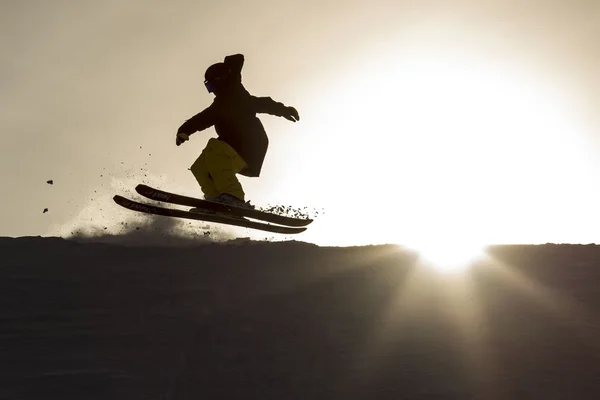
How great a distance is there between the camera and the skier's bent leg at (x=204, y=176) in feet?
37.6

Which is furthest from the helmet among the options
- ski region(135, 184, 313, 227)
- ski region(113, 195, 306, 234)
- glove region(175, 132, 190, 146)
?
ski region(113, 195, 306, 234)

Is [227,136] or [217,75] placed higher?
[217,75]

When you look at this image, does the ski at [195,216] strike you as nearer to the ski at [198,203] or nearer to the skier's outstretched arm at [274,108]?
the ski at [198,203]

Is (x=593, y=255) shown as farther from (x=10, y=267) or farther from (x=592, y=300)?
(x=10, y=267)

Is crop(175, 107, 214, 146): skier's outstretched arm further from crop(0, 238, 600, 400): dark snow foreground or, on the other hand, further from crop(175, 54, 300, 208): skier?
crop(0, 238, 600, 400): dark snow foreground

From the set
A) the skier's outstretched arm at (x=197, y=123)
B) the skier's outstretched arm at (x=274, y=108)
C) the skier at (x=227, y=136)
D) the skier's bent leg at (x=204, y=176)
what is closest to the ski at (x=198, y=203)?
the skier at (x=227, y=136)

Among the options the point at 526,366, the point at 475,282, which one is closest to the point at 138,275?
the point at 475,282

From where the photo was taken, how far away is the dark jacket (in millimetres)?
11445

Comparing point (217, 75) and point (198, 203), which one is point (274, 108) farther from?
point (198, 203)

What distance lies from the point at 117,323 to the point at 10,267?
91.5 inches

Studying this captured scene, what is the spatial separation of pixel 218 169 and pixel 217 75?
1.28 metres

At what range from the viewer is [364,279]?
33.7ft

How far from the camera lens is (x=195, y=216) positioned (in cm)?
1152

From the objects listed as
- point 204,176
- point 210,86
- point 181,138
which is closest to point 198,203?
point 204,176
